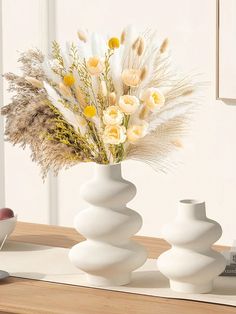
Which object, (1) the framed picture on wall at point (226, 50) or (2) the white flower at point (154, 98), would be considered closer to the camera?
(2) the white flower at point (154, 98)

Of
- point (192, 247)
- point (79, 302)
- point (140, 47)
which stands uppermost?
point (140, 47)

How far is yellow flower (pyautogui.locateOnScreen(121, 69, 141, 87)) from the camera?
221 centimetres

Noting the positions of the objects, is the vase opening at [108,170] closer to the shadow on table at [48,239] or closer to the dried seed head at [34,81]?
the dried seed head at [34,81]

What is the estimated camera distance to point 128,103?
7.20ft

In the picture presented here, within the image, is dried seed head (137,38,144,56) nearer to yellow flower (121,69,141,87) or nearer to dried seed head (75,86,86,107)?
yellow flower (121,69,141,87)

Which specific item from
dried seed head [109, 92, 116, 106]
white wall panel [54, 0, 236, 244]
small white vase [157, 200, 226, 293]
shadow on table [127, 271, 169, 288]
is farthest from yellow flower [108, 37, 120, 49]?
white wall panel [54, 0, 236, 244]

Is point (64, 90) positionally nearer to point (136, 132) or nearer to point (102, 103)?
point (102, 103)

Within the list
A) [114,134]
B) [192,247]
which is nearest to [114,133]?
[114,134]

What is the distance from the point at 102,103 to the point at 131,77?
0.34ft

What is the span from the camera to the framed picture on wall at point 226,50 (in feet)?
13.8

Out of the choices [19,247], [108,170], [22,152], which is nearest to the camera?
[108,170]

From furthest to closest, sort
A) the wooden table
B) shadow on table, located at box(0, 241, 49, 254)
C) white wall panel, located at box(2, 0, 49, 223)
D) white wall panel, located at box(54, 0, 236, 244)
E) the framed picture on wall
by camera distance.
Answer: white wall panel, located at box(2, 0, 49, 223)
white wall panel, located at box(54, 0, 236, 244)
the framed picture on wall
shadow on table, located at box(0, 241, 49, 254)
the wooden table

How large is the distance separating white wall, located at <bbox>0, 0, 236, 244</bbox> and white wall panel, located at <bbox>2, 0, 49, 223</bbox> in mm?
27

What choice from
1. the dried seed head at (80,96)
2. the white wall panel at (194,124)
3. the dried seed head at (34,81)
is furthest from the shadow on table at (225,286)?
the white wall panel at (194,124)
